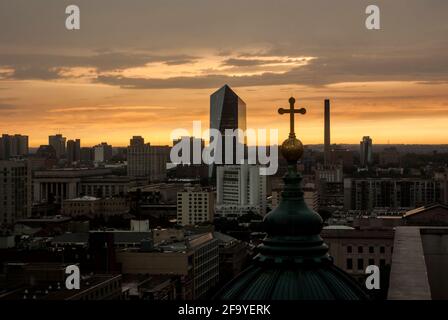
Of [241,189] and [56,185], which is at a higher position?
[56,185]

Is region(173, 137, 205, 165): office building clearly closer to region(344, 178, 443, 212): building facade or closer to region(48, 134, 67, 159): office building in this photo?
region(344, 178, 443, 212): building facade

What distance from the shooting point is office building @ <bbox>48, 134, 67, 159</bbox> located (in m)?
115

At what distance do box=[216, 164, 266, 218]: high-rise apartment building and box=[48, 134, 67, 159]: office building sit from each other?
4870cm

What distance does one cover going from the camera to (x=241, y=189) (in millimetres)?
66375

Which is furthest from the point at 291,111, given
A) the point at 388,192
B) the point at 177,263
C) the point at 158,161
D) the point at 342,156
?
the point at 342,156

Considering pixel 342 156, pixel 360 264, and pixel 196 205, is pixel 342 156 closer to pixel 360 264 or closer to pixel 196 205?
pixel 196 205

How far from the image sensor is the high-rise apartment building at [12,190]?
164 feet

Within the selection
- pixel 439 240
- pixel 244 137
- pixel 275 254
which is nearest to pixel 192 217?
pixel 244 137

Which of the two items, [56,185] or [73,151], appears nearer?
[56,185]

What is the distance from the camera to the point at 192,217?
52.6 meters

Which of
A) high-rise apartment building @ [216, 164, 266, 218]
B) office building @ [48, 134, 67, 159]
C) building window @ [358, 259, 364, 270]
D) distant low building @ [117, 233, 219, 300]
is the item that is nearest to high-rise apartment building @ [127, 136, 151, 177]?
office building @ [48, 134, 67, 159]

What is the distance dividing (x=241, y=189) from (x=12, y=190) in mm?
21254
